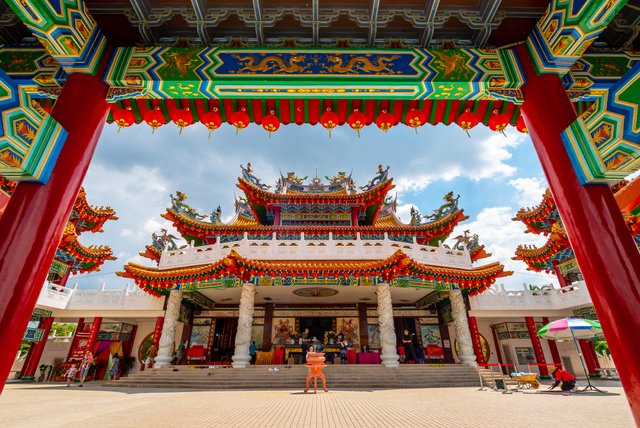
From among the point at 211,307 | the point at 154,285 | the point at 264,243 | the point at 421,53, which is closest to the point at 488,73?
the point at 421,53

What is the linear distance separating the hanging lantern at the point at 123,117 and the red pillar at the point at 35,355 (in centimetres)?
1604

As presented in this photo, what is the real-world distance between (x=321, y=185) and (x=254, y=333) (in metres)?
8.47

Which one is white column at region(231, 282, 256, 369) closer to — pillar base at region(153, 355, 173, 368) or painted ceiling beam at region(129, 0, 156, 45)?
pillar base at region(153, 355, 173, 368)

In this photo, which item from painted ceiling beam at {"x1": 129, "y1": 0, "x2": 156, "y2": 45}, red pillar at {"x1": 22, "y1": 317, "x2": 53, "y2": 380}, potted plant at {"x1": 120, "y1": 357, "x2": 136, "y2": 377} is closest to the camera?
painted ceiling beam at {"x1": 129, "y1": 0, "x2": 156, "y2": 45}

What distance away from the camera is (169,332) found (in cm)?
1173

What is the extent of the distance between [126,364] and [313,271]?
12139mm

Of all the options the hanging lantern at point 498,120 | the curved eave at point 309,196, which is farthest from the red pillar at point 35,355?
the hanging lantern at point 498,120

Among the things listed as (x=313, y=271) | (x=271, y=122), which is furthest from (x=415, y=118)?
(x=313, y=271)

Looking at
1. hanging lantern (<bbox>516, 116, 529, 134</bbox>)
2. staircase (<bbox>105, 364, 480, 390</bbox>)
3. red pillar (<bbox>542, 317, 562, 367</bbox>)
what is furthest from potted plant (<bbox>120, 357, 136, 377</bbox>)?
red pillar (<bbox>542, 317, 562, 367</bbox>)

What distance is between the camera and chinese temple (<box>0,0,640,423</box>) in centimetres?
219

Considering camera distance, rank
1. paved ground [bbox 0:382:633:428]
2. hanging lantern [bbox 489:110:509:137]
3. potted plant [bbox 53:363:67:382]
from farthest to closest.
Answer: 1. potted plant [bbox 53:363:67:382]
2. paved ground [bbox 0:382:633:428]
3. hanging lantern [bbox 489:110:509:137]

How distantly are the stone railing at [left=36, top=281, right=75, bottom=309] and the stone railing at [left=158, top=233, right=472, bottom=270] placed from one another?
548 cm

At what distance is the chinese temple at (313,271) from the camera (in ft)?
37.0

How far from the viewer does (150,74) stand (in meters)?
3.03
